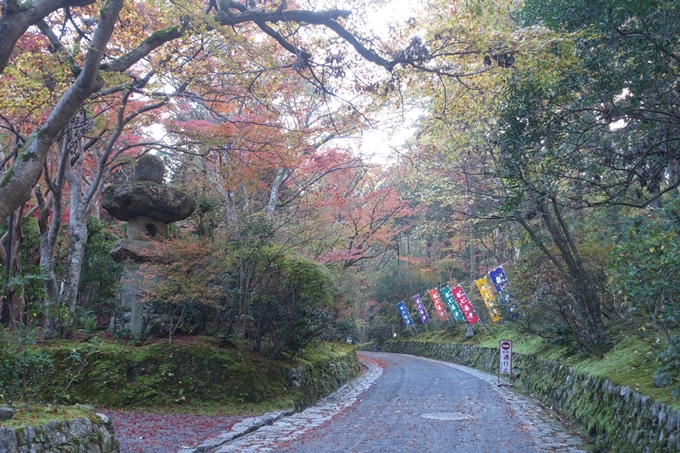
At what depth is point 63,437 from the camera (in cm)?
439

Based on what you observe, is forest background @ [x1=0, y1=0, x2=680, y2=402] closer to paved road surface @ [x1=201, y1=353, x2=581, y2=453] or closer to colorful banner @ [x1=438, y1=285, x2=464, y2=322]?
paved road surface @ [x1=201, y1=353, x2=581, y2=453]

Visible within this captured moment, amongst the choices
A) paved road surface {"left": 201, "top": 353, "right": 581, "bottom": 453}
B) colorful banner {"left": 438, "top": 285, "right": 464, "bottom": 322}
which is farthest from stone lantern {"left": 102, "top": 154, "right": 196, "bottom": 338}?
colorful banner {"left": 438, "top": 285, "right": 464, "bottom": 322}

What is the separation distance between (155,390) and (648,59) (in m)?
9.41

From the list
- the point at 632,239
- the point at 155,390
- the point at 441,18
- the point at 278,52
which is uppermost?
the point at 278,52

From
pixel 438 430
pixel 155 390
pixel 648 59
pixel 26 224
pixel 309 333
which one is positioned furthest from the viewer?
pixel 26 224

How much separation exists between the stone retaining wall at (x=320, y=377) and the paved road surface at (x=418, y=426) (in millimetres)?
354

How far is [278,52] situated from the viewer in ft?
30.5

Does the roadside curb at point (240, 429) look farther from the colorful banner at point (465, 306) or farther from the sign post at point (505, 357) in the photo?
the colorful banner at point (465, 306)

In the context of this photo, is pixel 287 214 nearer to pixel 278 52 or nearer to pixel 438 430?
pixel 278 52

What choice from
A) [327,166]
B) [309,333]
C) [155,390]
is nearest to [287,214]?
[327,166]

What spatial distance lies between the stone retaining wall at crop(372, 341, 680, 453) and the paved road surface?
41 centimetres

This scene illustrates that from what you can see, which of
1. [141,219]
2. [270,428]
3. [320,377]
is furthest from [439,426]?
[141,219]

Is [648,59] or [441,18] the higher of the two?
[441,18]

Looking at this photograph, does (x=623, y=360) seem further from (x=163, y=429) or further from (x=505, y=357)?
(x=163, y=429)
